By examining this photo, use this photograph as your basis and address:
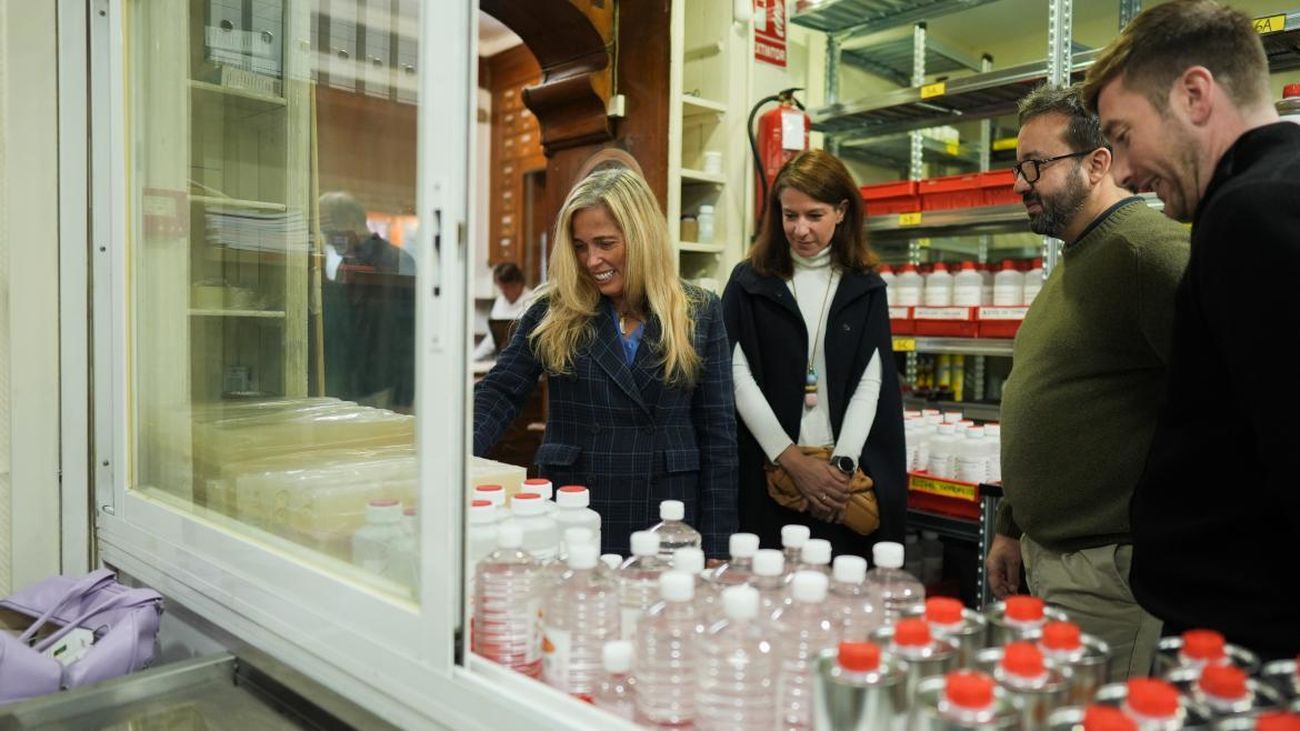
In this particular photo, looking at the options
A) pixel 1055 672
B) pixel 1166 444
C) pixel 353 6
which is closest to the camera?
pixel 1055 672

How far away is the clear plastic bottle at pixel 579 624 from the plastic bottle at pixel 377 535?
0.28 meters

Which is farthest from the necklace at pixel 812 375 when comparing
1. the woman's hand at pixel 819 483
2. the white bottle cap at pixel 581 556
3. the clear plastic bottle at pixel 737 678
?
the clear plastic bottle at pixel 737 678

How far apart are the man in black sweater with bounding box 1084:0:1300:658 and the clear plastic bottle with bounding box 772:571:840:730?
545 mm

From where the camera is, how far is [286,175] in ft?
6.56

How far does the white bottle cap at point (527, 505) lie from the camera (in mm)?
1391

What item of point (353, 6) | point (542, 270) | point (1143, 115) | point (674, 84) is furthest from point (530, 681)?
point (542, 270)

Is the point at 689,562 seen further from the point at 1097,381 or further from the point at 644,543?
the point at 1097,381

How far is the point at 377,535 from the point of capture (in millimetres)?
1355

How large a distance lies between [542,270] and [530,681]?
5807mm

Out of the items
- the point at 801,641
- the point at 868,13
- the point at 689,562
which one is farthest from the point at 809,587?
the point at 868,13

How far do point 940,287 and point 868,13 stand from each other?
1489mm

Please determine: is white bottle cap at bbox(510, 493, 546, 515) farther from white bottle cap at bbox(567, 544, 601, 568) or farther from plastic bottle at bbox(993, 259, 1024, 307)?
plastic bottle at bbox(993, 259, 1024, 307)

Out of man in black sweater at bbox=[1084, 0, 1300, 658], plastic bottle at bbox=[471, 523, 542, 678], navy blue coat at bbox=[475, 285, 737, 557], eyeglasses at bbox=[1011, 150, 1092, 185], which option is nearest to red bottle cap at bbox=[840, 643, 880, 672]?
plastic bottle at bbox=[471, 523, 542, 678]

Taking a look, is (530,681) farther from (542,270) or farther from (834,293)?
(542,270)
